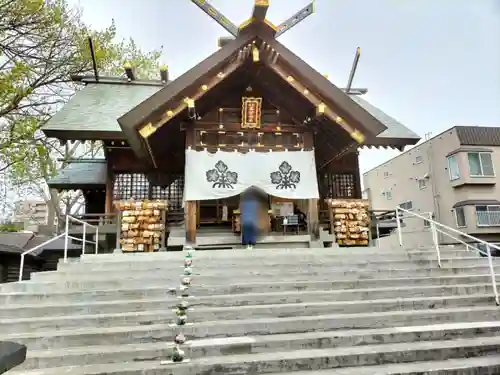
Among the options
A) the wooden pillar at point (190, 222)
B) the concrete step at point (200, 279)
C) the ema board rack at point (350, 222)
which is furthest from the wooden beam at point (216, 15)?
the concrete step at point (200, 279)

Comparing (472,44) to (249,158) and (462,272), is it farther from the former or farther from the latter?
(249,158)

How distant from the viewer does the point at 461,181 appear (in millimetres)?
20266

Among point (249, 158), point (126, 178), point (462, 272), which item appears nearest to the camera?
point (462, 272)

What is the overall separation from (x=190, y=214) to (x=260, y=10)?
15.5 ft

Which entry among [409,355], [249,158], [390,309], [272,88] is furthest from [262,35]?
[409,355]

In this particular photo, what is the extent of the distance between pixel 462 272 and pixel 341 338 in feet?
11.2

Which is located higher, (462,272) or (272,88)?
(272,88)

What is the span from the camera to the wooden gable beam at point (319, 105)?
8336 mm

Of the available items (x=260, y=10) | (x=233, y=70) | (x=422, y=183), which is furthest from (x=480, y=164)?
(x=260, y=10)

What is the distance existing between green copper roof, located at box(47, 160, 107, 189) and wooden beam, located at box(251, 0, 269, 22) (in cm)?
740

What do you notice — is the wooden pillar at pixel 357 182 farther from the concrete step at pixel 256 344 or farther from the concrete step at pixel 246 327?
the concrete step at pixel 256 344

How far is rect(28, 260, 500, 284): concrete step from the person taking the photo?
570cm

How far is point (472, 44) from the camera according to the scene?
15.9 feet

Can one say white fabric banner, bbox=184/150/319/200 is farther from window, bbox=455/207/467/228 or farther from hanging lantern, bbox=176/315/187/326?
window, bbox=455/207/467/228
